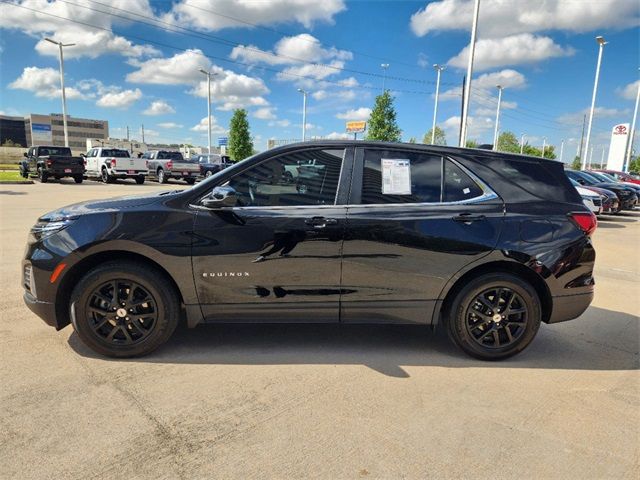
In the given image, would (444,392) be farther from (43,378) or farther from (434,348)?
(43,378)

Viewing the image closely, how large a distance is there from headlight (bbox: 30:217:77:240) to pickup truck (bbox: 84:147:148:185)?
22563 mm

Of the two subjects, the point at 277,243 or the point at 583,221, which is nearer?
the point at 277,243

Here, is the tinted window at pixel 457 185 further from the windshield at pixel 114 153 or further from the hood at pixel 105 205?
the windshield at pixel 114 153

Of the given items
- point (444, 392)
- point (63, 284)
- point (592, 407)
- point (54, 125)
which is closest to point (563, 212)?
point (592, 407)

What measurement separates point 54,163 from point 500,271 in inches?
965

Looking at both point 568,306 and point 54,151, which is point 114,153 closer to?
point 54,151

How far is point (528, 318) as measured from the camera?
142 inches

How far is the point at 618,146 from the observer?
40.5 meters

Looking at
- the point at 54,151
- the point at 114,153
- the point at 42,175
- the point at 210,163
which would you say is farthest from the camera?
the point at 210,163

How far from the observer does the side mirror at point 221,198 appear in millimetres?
3352

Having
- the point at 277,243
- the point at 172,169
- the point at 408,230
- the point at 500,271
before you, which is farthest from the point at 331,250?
the point at 172,169

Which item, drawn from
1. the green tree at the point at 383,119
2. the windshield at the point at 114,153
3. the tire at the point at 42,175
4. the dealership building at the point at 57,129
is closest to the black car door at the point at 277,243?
the tire at the point at 42,175

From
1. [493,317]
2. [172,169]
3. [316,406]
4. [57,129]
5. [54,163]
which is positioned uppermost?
[57,129]

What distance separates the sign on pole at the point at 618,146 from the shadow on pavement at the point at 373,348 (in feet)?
143
